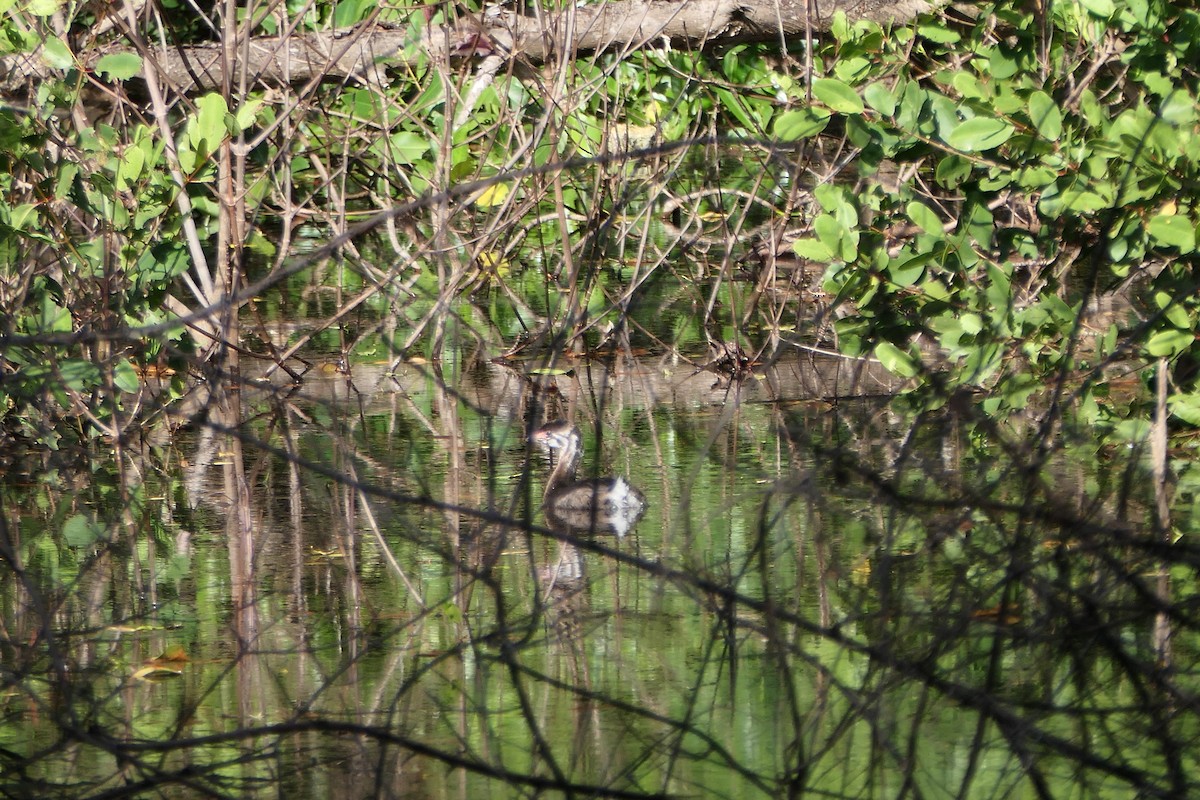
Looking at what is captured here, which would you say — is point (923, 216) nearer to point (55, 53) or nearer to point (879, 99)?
point (879, 99)

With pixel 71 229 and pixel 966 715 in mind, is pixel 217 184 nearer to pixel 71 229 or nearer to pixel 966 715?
pixel 71 229

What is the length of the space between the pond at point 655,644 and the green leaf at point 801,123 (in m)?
0.79

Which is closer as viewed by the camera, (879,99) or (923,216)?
(879,99)

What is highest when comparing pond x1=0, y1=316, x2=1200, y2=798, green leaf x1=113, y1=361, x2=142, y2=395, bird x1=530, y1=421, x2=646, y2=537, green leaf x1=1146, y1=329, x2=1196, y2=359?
green leaf x1=113, y1=361, x2=142, y2=395

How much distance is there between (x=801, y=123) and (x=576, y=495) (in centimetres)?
155

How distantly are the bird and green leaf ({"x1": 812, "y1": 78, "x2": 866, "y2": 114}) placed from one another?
4.22 ft

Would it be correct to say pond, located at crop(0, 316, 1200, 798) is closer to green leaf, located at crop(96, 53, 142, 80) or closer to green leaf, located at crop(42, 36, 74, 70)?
green leaf, located at crop(96, 53, 142, 80)

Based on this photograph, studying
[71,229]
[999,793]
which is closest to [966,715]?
[999,793]

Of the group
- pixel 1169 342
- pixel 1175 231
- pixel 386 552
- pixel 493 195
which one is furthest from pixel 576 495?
pixel 493 195

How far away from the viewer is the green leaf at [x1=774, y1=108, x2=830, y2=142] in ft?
15.5

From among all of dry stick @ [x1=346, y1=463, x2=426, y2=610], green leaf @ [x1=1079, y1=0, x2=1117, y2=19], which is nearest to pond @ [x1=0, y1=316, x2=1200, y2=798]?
dry stick @ [x1=346, y1=463, x2=426, y2=610]

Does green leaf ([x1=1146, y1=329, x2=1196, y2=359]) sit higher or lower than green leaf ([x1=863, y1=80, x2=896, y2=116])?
lower

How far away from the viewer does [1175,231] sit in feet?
15.1

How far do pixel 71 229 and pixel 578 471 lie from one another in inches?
89.9
